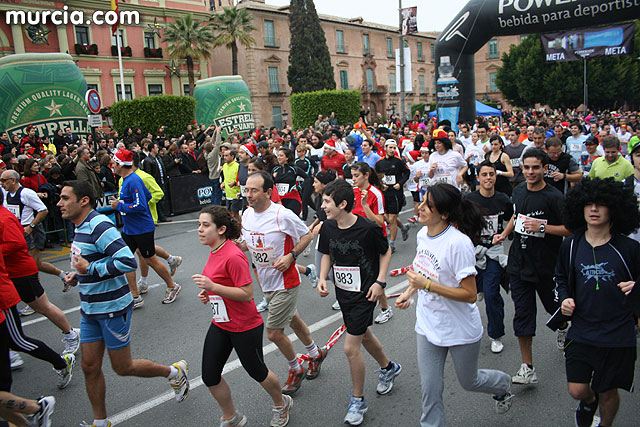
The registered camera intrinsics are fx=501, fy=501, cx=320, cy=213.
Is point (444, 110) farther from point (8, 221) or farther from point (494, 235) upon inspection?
point (8, 221)

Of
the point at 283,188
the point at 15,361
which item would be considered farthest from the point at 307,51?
the point at 15,361

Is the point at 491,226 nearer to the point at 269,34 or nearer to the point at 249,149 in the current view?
the point at 249,149

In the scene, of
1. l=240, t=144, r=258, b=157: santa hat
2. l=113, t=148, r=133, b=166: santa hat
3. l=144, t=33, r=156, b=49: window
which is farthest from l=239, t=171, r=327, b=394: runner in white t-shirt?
l=144, t=33, r=156, b=49: window

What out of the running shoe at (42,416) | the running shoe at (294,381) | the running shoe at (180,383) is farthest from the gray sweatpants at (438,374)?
the running shoe at (42,416)

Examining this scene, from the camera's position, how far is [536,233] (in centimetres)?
434

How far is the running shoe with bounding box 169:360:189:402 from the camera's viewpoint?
165 inches

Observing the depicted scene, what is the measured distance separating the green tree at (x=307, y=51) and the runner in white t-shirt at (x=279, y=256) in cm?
4014

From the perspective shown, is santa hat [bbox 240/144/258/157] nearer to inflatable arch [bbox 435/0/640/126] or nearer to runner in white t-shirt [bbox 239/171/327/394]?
runner in white t-shirt [bbox 239/171/327/394]

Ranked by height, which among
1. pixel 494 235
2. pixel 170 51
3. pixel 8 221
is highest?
pixel 170 51

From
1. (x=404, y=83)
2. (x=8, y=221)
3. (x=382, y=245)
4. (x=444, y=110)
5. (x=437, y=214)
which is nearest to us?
(x=437, y=214)

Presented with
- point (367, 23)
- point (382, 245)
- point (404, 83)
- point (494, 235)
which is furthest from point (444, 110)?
point (367, 23)

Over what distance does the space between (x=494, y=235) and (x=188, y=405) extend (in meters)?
3.24

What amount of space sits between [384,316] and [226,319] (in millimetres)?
2648

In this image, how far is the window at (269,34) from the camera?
44.6m
